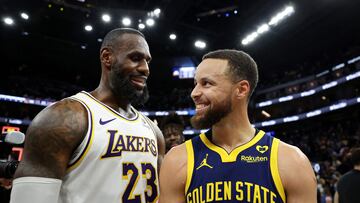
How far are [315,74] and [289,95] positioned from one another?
2306mm

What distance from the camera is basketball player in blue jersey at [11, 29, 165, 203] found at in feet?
6.07

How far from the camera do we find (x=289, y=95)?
78.1 feet


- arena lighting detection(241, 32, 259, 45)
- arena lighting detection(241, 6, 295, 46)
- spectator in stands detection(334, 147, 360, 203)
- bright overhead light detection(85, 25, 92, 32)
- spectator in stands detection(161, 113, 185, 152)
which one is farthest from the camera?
arena lighting detection(241, 32, 259, 45)

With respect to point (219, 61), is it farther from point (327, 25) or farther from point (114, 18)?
point (327, 25)

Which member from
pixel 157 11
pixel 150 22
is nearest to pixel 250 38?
pixel 157 11

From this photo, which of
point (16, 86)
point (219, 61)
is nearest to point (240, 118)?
point (219, 61)

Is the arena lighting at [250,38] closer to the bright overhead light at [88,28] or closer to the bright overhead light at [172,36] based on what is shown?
the bright overhead light at [172,36]

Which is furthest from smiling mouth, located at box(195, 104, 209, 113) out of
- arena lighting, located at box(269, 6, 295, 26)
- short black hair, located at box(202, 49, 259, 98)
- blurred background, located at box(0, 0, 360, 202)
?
arena lighting, located at box(269, 6, 295, 26)

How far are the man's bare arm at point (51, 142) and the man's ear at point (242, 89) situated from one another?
979mm

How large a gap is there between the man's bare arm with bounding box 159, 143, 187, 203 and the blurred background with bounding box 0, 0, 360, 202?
14768mm

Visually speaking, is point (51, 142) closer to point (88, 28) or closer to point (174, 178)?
point (174, 178)

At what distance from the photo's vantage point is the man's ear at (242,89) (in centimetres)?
203

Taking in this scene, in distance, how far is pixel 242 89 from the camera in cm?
205

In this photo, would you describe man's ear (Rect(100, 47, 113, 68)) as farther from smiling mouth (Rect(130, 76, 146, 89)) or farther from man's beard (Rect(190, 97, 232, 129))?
man's beard (Rect(190, 97, 232, 129))
